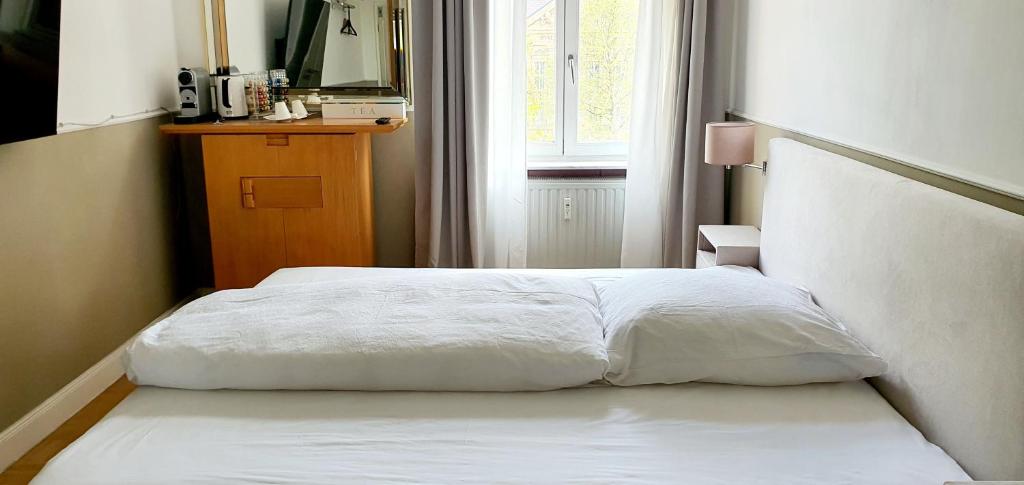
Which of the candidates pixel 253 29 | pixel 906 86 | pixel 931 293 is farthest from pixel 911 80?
pixel 253 29

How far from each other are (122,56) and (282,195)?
0.85m

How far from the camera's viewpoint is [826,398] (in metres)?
1.93

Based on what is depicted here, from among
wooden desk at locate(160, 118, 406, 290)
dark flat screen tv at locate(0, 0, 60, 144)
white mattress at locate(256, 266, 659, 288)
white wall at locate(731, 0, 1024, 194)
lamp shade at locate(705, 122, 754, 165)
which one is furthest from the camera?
wooden desk at locate(160, 118, 406, 290)

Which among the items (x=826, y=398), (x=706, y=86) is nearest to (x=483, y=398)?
(x=826, y=398)

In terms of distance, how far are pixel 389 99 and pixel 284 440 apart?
8.05 feet

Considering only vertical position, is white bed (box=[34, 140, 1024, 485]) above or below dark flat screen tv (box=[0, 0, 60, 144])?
below

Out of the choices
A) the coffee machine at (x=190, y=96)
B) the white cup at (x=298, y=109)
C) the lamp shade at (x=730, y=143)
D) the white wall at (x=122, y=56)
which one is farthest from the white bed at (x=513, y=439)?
the white cup at (x=298, y=109)

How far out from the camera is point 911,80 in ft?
6.69

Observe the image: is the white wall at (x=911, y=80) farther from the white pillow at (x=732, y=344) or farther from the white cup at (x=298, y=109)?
the white cup at (x=298, y=109)

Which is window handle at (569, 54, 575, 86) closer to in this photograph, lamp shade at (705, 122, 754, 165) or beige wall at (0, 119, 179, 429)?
lamp shade at (705, 122, 754, 165)

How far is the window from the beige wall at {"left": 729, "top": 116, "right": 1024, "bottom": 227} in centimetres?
65

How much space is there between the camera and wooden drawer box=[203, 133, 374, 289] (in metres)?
3.56

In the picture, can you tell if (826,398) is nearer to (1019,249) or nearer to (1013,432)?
(1013,432)

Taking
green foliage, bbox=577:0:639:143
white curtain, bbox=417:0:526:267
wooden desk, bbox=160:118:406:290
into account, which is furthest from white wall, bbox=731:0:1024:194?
wooden desk, bbox=160:118:406:290
